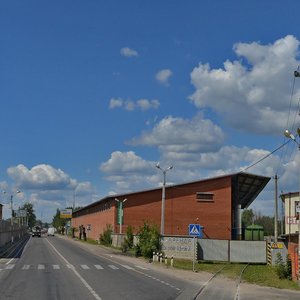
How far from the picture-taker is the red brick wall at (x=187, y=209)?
62.0 m

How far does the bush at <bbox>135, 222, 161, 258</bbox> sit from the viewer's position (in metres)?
39.2

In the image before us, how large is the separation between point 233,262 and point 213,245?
2.17 m

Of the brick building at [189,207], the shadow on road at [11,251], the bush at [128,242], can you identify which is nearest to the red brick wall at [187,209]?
the brick building at [189,207]

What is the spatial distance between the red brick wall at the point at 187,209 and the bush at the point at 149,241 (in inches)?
816

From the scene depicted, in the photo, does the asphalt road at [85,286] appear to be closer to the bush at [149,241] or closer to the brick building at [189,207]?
the bush at [149,241]

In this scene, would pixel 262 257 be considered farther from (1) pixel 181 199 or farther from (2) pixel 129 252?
(1) pixel 181 199

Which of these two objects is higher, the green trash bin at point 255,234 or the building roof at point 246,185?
the building roof at point 246,185

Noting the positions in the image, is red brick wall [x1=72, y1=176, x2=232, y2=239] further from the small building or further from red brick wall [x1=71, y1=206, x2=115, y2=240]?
the small building

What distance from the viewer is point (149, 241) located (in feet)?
130

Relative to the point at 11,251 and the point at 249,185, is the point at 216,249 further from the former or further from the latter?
the point at 249,185

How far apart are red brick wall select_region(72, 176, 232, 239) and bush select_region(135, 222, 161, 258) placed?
2072 centimetres

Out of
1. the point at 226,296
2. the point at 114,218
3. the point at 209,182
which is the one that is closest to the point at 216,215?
the point at 209,182

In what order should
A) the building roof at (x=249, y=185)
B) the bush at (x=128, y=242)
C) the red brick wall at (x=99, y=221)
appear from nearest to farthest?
the bush at (x=128, y=242) < the building roof at (x=249, y=185) < the red brick wall at (x=99, y=221)

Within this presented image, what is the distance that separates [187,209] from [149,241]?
23.1 m
